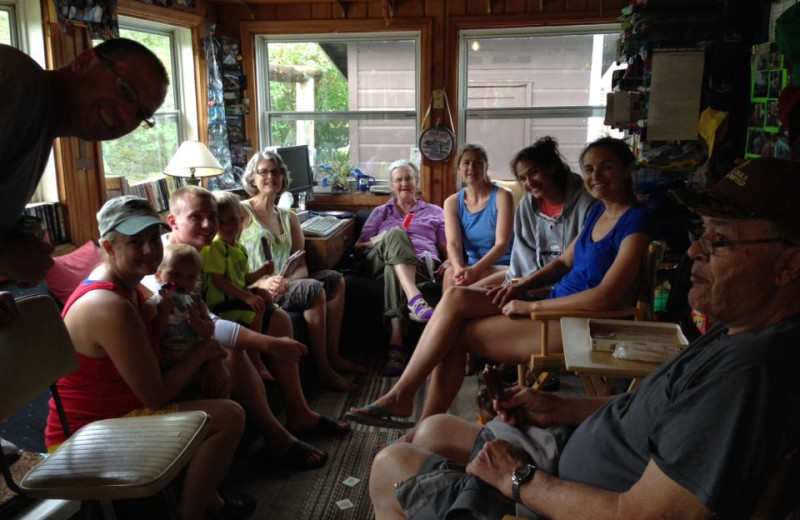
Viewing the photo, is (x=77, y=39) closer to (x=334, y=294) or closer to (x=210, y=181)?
(x=210, y=181)

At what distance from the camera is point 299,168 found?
460 centimetres

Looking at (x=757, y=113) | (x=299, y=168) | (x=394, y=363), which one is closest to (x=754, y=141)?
(x=757, y=113)

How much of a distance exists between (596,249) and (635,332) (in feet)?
1.45

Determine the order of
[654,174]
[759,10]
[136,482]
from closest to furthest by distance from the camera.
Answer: [136,482] < [759,10] < [654,174]

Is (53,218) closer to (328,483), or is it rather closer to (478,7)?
(328,483)

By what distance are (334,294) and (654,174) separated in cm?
172

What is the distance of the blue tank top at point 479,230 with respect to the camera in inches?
142

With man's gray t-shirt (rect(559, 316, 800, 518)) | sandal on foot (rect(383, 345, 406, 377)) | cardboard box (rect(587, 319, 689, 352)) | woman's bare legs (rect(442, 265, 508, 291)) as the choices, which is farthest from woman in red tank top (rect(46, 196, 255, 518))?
woman's bare legs (rect(442, 265, 508, 291))

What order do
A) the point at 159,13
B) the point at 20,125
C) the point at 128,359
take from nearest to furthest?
the point at 20,125
the point at 128,359
the point at 159,13

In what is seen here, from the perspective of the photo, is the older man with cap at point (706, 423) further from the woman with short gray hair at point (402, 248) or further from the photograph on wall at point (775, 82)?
the woman with short gray hair at point (402, 248)

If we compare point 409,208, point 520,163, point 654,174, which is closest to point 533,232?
point 520,163

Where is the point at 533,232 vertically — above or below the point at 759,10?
below

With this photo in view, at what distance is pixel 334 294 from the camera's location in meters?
3.49

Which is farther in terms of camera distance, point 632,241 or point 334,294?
point 334,294
